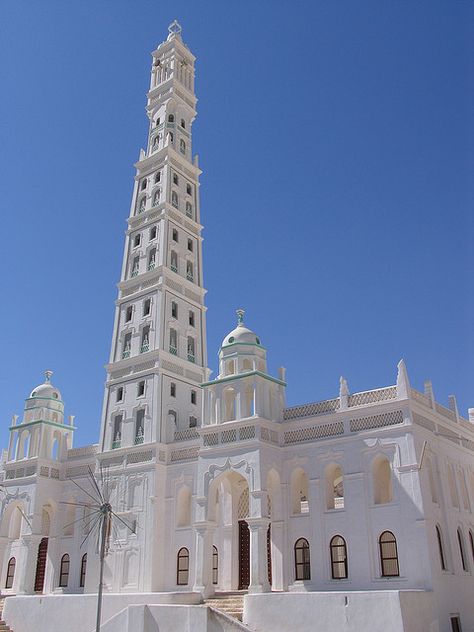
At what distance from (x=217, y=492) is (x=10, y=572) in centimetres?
1575

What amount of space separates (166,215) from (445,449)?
21.2 m

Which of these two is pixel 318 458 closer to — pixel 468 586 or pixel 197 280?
pixel 468 586

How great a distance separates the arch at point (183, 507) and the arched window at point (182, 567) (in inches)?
51.5

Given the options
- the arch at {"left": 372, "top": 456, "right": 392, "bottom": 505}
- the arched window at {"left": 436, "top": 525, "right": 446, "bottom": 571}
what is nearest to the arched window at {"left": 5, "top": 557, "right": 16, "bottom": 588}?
the arch at {"left": 372, "top": 456, "right": 392, "bottom": 505}

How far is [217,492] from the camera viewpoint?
28.4 metres

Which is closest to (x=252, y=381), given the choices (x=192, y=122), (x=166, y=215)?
(x=166, y=215)

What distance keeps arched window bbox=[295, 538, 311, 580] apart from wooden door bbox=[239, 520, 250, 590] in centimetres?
261

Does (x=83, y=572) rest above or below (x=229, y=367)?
below

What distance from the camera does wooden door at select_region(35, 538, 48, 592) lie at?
114 feet

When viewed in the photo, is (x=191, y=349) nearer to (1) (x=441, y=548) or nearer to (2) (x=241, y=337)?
(2) (x=241, y=337)

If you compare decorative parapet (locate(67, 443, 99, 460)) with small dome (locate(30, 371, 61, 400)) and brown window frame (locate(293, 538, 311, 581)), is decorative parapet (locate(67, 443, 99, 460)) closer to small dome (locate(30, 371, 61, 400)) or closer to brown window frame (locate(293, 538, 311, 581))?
small dome (locate(30, 371, 61, 400))

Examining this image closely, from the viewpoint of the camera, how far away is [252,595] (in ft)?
75.5

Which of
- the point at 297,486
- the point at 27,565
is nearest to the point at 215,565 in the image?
the point at 297,486

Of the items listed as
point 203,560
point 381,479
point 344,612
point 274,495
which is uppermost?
point 381,479
